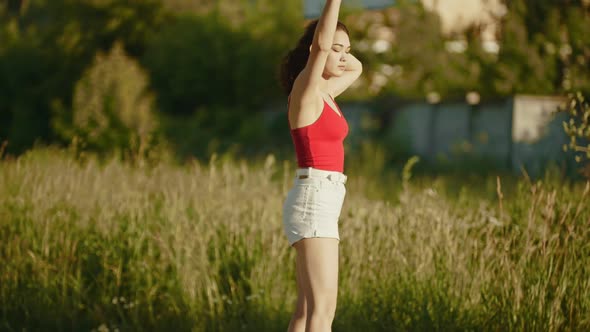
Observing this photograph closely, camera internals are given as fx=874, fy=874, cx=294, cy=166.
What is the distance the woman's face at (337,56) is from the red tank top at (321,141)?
186 mm

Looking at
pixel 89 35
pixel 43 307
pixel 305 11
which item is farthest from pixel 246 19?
pixel 43 307

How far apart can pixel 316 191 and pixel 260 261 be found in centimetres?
224

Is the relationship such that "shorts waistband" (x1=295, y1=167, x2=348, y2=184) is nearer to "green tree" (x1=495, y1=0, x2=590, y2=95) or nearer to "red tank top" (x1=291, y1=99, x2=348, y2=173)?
"red tank top" (x1=291, y1=99, x2=348, y2=173)

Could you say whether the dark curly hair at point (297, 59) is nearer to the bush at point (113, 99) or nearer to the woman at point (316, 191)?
the woman at point (316, 191)

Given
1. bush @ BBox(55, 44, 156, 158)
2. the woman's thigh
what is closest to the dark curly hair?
the woman's thigh

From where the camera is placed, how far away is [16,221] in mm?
6898

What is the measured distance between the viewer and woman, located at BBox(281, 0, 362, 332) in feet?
12.6

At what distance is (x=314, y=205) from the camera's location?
3.86m

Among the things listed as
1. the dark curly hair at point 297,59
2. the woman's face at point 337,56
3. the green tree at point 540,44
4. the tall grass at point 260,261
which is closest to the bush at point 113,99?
the green tree at point 540,44

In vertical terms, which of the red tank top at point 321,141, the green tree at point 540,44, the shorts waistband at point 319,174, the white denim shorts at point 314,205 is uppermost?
the green tree at point 540,44

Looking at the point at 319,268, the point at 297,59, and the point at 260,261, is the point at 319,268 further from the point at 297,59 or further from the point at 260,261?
the point at 260,261

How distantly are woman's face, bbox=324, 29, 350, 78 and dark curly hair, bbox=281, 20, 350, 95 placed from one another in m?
0.13

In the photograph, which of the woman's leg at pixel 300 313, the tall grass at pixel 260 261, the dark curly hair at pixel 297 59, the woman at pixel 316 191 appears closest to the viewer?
the woman at pixel 316 191

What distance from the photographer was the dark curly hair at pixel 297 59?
4.29 m
